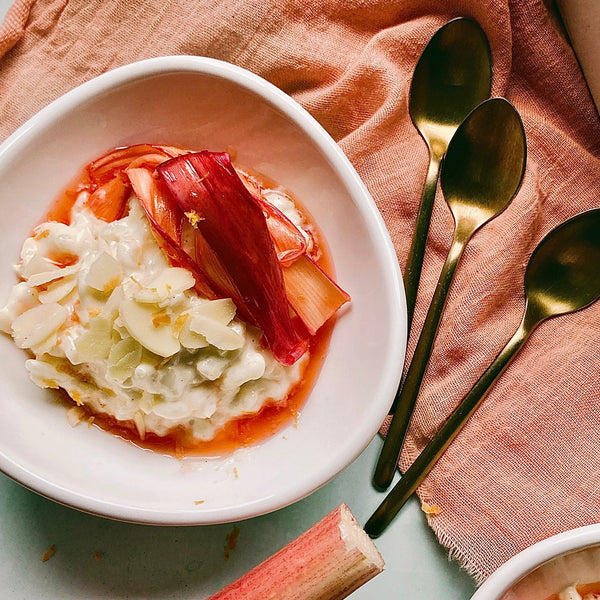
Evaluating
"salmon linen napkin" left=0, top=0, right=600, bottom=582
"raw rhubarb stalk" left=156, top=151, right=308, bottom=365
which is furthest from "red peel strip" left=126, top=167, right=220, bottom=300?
"salmon linen napkin" left=0, top=0, right=600, bottom=582

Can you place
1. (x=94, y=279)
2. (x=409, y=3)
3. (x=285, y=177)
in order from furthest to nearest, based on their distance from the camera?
(x=409, y=3) → (x=285, y=177) → (x=94, y=279)

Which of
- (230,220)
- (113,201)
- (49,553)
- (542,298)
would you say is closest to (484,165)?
(542,298)

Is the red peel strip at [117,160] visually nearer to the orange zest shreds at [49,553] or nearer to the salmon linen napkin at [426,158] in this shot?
the salmon linen napkin at [426,158]

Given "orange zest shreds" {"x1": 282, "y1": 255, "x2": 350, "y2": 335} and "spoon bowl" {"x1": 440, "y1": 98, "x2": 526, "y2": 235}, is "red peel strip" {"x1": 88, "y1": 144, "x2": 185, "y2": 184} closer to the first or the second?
"orange zest shreds" {"x1": 282, "y1": 255, "x2": 350, "y2": 335}

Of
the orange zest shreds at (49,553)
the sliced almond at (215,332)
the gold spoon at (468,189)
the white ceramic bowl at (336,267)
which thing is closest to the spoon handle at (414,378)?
the gold spoon at (468,189)

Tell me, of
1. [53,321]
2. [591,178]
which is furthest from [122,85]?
[591,178]

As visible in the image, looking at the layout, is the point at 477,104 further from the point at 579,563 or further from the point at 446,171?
the point at 579,563
